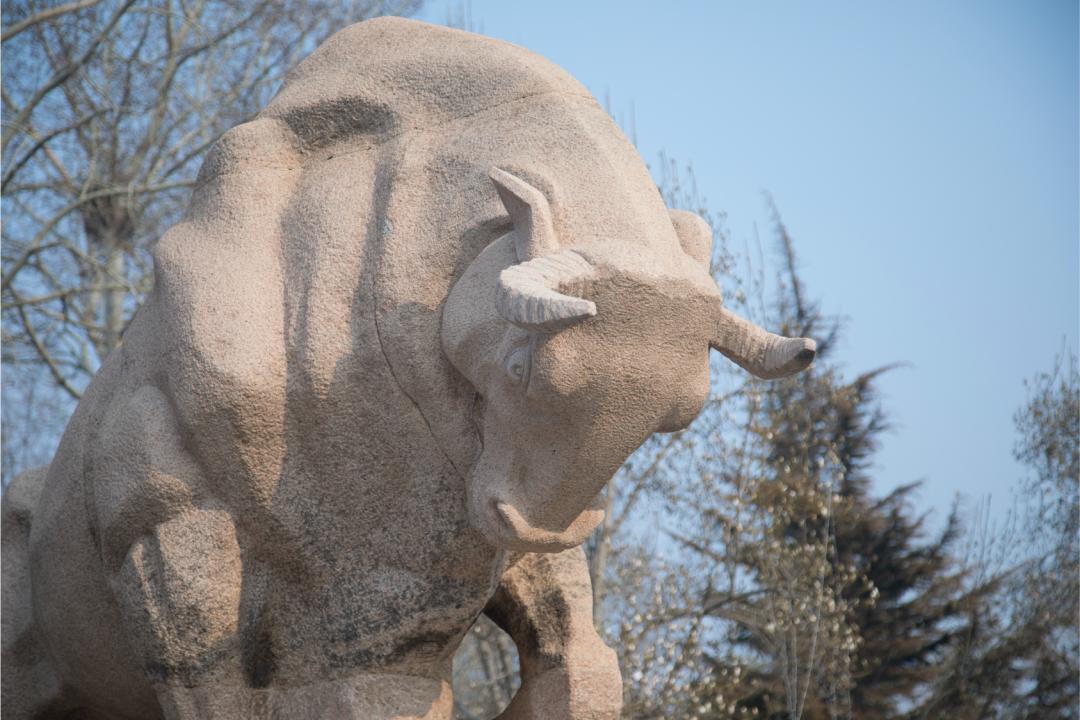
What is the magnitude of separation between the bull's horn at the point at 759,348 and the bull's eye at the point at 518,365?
48 cm

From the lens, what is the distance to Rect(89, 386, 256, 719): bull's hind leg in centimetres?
401

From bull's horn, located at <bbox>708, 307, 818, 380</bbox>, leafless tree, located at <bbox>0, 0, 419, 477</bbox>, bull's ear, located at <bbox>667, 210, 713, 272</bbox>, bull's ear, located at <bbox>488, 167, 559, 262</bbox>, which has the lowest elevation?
bull's horn, located at <bbox>708, 307, 818, 380</bbox>

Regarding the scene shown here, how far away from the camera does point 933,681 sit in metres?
14.9

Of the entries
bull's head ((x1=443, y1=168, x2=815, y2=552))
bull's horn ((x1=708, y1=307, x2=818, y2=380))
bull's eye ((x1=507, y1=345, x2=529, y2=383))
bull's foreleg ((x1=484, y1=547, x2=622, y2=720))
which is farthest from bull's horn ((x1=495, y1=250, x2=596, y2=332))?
bull's foreleg ((x1=484, y1=547, x2=622, y2=720))

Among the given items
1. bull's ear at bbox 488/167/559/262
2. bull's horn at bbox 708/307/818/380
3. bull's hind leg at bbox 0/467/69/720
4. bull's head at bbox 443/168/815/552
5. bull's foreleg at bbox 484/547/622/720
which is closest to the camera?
bull's head at bbox 443/168/815/552

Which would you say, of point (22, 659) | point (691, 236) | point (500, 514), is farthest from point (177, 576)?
point (691, 236)

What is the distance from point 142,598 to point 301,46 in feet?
35.5

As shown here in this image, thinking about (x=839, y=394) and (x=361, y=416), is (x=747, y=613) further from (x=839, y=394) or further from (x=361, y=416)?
(x=361, y=416)

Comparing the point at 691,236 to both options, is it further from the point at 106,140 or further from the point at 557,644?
the point at 106,140

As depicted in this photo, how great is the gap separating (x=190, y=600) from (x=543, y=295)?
1.38 metres

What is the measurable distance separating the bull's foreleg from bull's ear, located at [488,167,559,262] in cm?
120

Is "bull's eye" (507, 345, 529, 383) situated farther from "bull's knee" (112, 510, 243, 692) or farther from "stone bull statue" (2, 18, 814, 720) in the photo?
"bull's knee" (112, 510, 243, 692)

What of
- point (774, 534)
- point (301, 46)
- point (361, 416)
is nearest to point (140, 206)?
point (301, 46)

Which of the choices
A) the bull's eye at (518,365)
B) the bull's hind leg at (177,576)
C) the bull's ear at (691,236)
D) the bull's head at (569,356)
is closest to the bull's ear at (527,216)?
the bull's head at (569,356)
